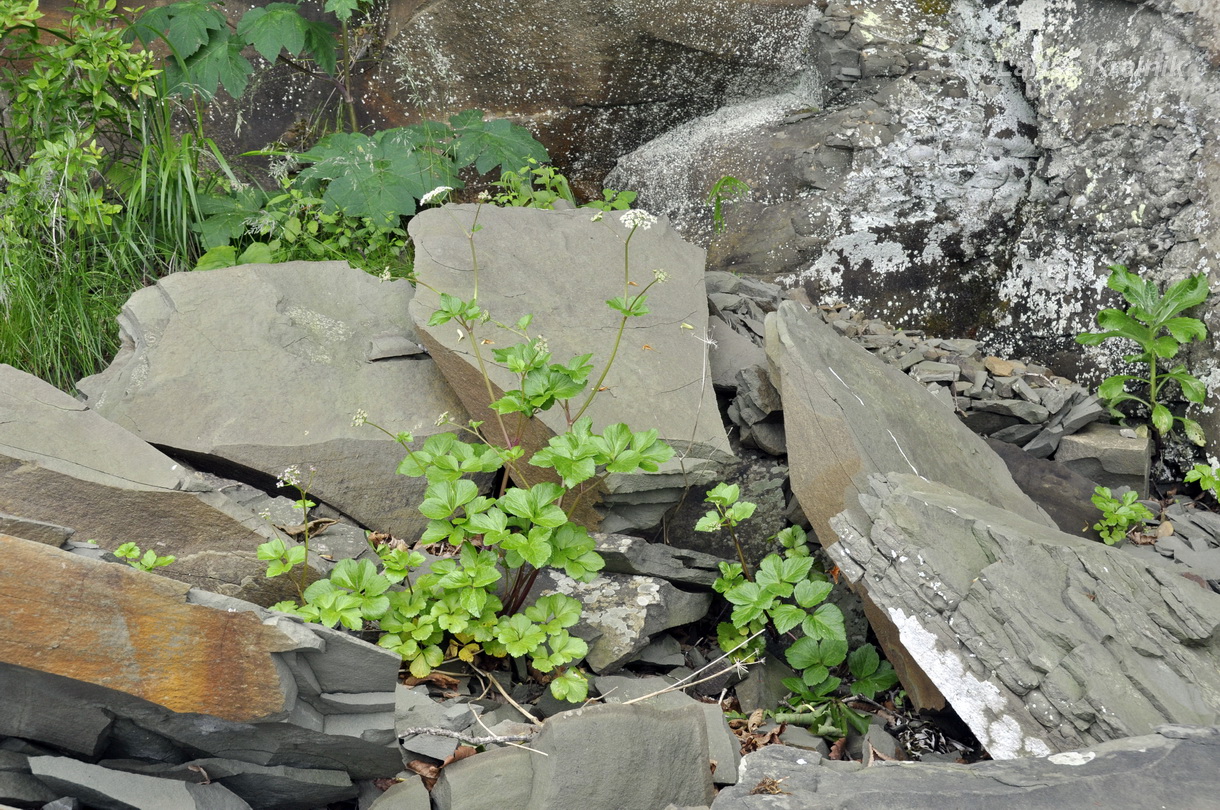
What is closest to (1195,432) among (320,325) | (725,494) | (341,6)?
(725,494)

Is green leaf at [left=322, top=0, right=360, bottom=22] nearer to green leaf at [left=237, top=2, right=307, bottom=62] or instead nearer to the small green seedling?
green leaf at [left=237, top=2, right=307, bottom=62]

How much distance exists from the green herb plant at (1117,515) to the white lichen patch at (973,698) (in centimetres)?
145

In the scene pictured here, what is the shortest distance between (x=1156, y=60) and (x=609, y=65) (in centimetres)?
262

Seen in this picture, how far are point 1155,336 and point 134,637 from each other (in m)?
3.75

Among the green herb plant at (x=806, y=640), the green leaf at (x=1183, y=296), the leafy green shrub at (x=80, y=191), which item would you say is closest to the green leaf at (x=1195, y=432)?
the green leaf at (x=1183, y=296)

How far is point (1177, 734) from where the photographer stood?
1805 millimetres

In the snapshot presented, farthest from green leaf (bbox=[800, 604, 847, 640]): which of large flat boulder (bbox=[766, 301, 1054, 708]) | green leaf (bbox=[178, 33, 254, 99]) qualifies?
green leaf (bbox=[178, 33, 254, 99])

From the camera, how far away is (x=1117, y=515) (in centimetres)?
325

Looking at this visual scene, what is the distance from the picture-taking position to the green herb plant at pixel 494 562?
2.31 meters

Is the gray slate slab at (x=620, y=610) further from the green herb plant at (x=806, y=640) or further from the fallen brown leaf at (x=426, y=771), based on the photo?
the fallen brown leaf at (x=426, y=771)

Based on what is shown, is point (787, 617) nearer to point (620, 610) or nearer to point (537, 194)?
point (620, 610)

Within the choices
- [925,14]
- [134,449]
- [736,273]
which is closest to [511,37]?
[736,273]

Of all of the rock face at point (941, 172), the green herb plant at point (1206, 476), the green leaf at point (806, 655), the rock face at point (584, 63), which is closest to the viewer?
the green leaf at point (806, 655)

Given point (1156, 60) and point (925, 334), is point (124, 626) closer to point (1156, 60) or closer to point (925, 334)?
point (925, 334)
